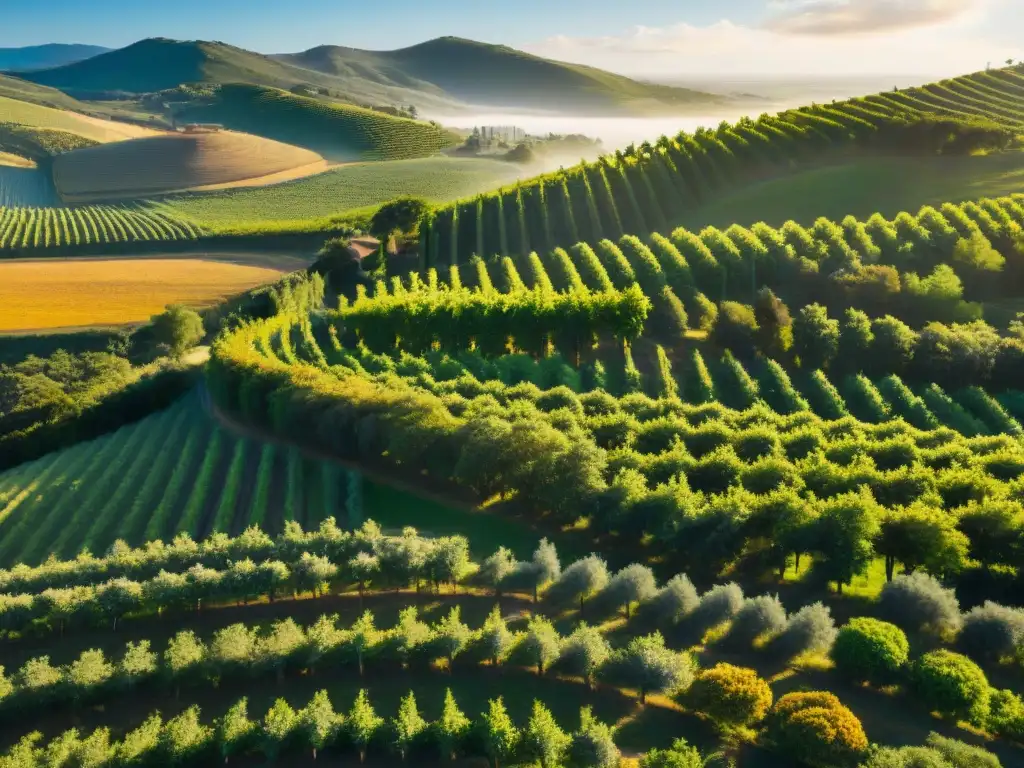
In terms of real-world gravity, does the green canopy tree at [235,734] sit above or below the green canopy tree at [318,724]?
below

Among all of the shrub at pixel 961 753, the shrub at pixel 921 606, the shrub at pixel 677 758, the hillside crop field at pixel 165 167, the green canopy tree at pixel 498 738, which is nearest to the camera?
the shrub at pixel 961 753

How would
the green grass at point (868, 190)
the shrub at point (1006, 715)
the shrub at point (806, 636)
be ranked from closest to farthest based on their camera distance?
the shrub at point (1006, 715) < the shrub at point (806, 636) < the green grass at point (868, 190)

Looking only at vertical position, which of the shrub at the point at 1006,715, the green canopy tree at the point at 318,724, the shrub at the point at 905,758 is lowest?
the green canopy tree at the point at 318,724

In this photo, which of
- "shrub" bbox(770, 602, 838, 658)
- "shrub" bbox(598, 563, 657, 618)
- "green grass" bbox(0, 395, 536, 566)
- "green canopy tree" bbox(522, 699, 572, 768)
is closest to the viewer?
"green canopy tree" bbox(522, 699, 572, 768)

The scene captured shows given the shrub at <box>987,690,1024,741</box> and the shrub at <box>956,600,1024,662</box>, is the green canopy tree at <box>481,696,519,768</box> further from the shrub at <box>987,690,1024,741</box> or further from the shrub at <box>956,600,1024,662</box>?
the shrub at <box>956,600,1024,662</box>

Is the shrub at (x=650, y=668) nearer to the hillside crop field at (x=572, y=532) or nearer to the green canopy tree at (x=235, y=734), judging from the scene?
the hillside crop field at (x=572, y=532)

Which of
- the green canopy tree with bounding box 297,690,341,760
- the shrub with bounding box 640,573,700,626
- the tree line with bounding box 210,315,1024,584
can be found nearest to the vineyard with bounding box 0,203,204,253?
the tree line with bounding box 210,315,1024,584

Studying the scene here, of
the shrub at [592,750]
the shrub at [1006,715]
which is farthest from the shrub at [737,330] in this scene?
the shrub at [592,750]
